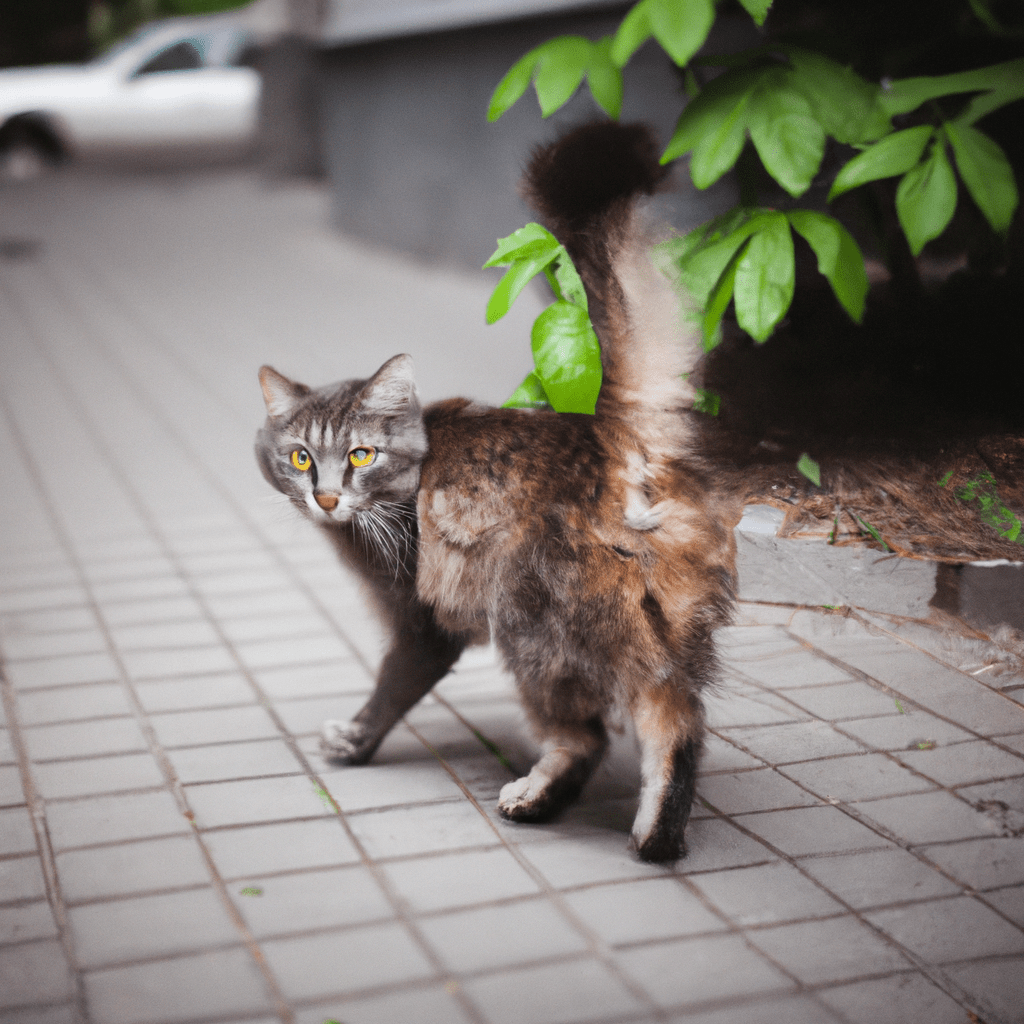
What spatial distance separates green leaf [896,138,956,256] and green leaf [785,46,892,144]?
134mm

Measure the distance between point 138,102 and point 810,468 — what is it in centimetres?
1164

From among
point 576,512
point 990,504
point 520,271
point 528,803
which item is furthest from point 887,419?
point 528,803

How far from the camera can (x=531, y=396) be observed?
2.46 m

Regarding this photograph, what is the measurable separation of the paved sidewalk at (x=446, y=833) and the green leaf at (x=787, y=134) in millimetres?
948

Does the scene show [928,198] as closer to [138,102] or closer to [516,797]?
[516,797]

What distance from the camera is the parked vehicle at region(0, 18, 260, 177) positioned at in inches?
490

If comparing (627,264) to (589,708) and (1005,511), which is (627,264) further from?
(1005,511)

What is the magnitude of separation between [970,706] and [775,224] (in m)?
1.07

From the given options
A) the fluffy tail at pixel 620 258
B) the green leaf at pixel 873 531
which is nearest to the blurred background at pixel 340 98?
the fluffy tail at pixel 620 258

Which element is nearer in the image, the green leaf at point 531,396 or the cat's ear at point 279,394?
the green leaf at point 531,396

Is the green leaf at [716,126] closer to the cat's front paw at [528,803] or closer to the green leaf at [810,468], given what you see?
the green leaf at [810,468]

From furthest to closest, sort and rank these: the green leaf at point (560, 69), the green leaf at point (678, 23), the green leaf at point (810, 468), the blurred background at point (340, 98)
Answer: the blurred background at point (340, 98) < the green leaf at point (810, 468) < the green leaf at point (560, 69) < the green leaf at point (678, 23)

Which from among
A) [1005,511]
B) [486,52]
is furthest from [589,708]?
[486,52]

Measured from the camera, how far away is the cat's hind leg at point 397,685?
2621mm
